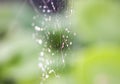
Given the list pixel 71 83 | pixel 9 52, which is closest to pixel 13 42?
pixel 9 52

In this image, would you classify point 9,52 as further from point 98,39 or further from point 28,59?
point 98,39

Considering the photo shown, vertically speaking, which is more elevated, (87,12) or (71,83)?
(87,12)

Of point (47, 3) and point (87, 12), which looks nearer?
point (47, 3)

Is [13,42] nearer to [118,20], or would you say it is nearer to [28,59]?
[28,59]
